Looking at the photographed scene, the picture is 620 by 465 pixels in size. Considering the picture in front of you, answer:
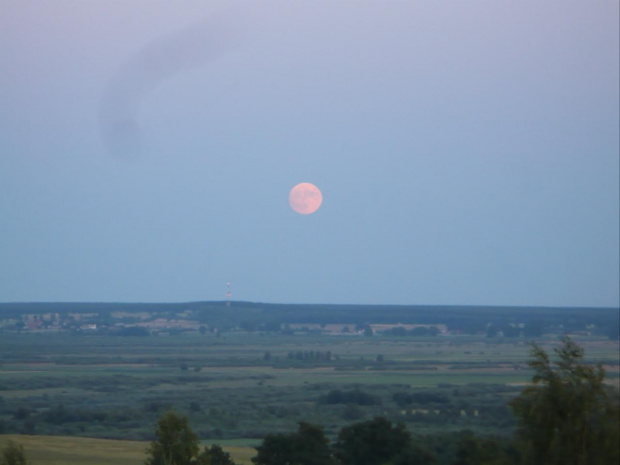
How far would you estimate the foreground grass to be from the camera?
79.2ft

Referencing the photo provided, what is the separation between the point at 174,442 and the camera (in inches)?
639

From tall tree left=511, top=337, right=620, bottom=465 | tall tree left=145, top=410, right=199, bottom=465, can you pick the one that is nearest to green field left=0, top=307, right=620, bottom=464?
tall tree left=511, top=337, right=620, bottom=465

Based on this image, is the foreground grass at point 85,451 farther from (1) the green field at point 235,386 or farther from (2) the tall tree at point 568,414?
(2) the tall tree at point 568,414

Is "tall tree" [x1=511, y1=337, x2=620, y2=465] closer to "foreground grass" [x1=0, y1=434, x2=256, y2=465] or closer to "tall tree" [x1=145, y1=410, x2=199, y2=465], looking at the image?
"tall tree" [x1=145, y1=410, x2=199, y2=465]

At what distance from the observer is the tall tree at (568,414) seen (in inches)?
389

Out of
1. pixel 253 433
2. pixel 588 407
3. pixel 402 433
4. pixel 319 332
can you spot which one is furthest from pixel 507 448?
pixel 319 332

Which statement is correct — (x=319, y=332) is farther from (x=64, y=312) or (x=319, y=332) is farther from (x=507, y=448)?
(x=507, y=448)

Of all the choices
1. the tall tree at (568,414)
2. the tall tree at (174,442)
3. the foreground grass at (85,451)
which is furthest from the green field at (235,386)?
the tall tree at (174,442)

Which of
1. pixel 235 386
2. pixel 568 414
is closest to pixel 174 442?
pixel 568 414

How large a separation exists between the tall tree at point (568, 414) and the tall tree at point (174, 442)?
24.0ft

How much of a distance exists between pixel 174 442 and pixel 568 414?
27.2 feet

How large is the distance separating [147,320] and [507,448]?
108636mm

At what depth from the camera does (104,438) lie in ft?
107

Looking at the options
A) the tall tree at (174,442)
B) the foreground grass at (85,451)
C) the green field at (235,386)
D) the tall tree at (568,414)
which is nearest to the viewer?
the tall tree at (568,414)
